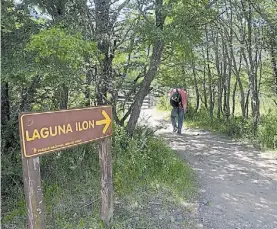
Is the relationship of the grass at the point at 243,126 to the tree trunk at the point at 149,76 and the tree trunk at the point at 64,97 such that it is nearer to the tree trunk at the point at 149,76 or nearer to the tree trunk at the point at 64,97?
the tree trunk at the point at 149,76

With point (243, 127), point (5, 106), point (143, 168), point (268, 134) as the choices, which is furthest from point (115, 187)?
point (243, 127)

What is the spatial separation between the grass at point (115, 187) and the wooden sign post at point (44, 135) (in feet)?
3.12

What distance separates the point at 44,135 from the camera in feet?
7.78

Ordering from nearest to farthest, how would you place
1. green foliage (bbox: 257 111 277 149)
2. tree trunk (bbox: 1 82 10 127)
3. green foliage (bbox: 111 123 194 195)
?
tree trunk (bbox: 1 82 10 127), green foliage (bbox: 111 123 194 195), green foliage (bbox: 257 111 277 149)

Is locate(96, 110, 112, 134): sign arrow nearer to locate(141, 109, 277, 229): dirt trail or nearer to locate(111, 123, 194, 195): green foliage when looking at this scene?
locate(111, 123, 194, 195): green foliage

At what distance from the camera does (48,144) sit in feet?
7.89

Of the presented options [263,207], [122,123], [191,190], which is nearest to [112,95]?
[122,123]

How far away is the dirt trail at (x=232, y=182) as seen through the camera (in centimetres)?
370

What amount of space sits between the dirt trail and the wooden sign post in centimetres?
176

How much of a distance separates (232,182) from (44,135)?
3571mm

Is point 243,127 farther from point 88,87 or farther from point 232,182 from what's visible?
point 88,87

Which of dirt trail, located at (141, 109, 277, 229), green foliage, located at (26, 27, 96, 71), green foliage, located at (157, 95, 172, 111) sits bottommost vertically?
dirt trail, located at (141, 109, 277, 229)

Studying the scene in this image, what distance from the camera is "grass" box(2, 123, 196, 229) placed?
11.3 ft

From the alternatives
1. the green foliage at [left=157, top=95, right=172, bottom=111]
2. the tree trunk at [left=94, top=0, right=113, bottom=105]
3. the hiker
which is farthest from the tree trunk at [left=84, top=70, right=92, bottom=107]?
the green foliage at [left=157, top=95, right=172, bottom=111]
